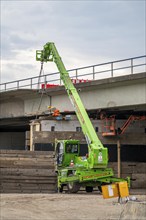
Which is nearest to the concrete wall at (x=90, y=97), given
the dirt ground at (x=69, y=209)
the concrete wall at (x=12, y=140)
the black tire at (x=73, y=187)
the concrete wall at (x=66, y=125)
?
the concrete wall at (x=66, y=125)

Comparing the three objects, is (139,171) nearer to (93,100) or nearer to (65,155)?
(93,100)

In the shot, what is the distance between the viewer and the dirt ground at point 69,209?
48.3 feet

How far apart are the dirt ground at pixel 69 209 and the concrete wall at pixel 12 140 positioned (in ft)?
110

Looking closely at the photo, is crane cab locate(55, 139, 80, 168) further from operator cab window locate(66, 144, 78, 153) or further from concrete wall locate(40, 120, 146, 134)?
concrete wall locate(40, 120, 146, 134)

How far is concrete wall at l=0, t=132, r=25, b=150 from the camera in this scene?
5697cm

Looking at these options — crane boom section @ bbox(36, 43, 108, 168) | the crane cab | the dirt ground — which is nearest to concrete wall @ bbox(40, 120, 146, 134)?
crane boom section @ bbox(36, 43, 108, 168)

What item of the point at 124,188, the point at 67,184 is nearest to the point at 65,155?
the point at 67,184

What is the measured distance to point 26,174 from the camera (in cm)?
3130

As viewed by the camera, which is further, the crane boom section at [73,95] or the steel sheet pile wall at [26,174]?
the steel sheet pile wall at [26,174]

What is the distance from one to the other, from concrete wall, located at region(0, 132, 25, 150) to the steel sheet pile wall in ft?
81.3

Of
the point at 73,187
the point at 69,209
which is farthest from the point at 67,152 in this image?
the point at 69,209

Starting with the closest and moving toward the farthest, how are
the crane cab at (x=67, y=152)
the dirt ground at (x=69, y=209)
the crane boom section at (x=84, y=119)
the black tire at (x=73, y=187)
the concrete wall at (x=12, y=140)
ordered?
the dirt ground at (x=69, y=209) < the crane boom section at (x=84, y=119) < the black tire at (x=73, y=187) < the crane cab at (x=67, y=152) < the concrete wall at (x=12, y=140)

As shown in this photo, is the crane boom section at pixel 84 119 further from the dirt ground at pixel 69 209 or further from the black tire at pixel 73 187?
the dirt ground at pixel 69 209

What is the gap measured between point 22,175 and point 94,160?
694 cm
